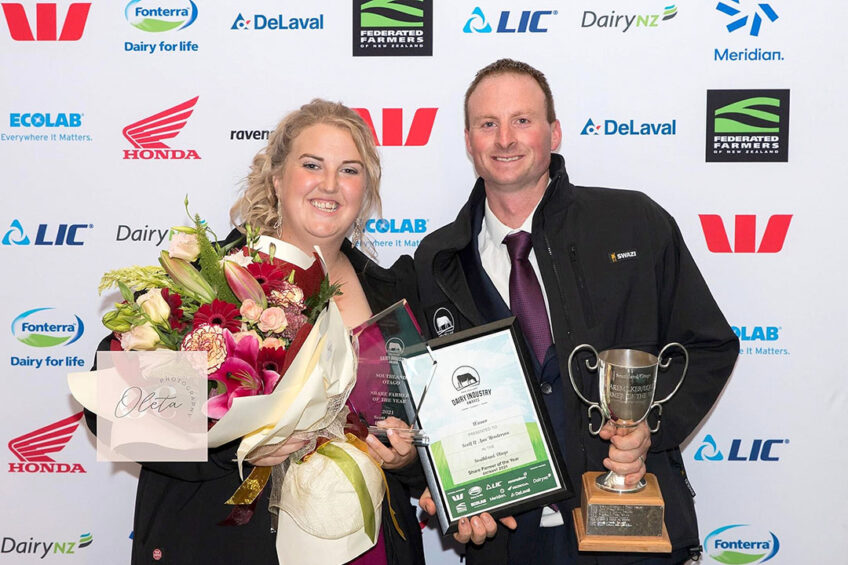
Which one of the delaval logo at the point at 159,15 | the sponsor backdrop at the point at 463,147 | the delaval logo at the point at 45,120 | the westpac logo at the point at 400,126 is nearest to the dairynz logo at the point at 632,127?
the sponsor backdrop at the point at 463,147

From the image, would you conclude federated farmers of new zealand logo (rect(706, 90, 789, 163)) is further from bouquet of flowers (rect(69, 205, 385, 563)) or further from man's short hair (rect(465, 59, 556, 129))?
bouquet of flowers (rect(69, 205, 385, 563))

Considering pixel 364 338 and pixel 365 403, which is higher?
pixel 364 338

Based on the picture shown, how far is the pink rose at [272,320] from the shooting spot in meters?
1.80

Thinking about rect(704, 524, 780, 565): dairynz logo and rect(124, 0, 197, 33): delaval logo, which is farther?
rect(704, 524, 780, 565): dairynz logo

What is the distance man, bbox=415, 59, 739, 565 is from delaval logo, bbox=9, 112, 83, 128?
1520 millimetres

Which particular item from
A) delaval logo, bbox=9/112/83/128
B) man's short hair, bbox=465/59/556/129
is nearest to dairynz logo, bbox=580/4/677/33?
man's short hair, bbox=465/59/556/129

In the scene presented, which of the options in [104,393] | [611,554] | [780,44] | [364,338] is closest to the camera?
[104,393]

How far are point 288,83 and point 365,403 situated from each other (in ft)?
5.10

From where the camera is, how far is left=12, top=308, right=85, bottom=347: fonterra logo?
10.7ft

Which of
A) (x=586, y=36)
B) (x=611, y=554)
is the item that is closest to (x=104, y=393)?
(x=611, y=554)

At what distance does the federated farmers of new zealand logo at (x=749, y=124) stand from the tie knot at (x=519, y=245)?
101cm

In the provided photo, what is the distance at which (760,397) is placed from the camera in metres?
3.23

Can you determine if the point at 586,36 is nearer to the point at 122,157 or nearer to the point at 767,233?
the point at 767,233

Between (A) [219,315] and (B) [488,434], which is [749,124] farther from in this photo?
(A) [219,315]
